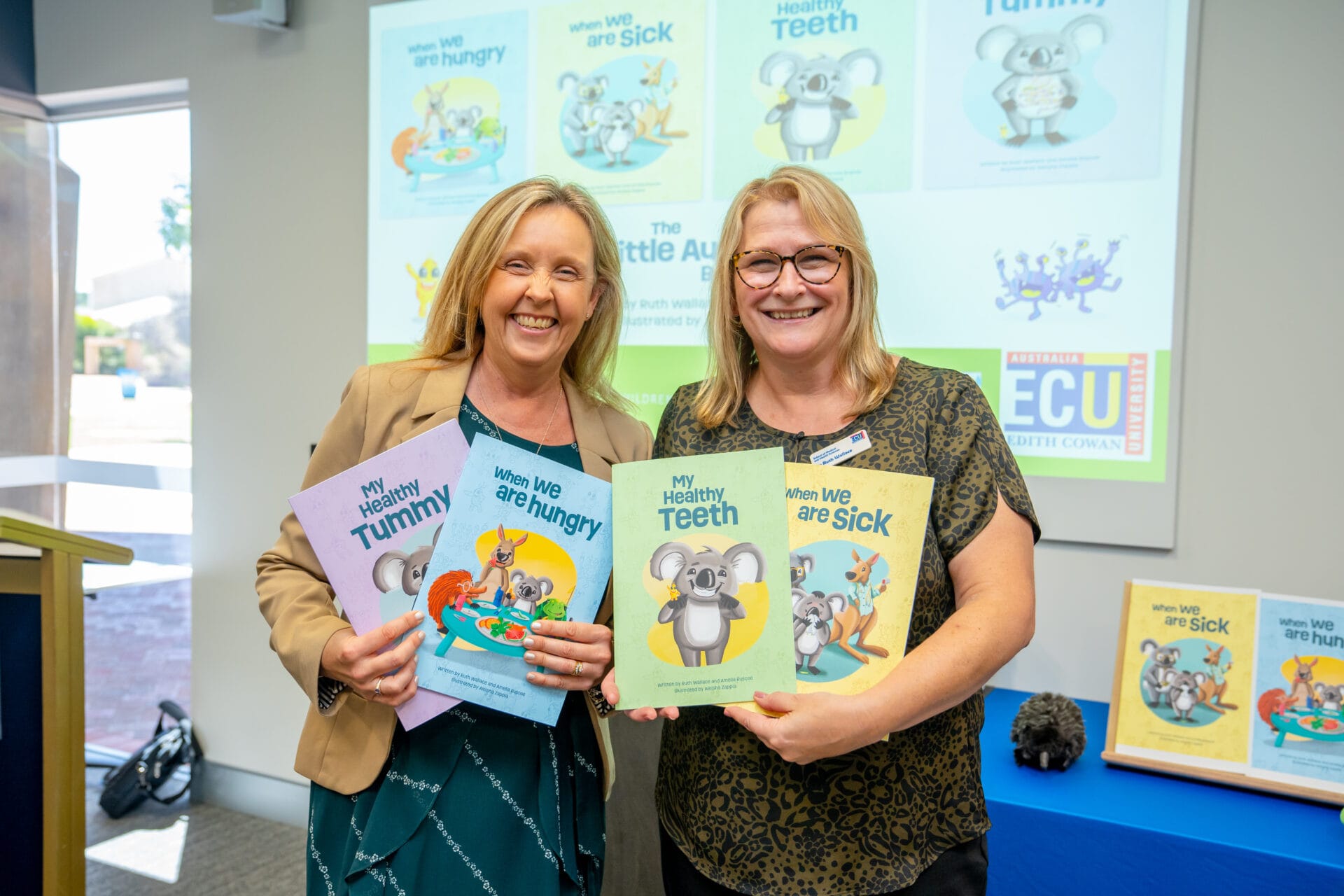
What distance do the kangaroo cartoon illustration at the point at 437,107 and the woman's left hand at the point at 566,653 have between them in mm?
2236

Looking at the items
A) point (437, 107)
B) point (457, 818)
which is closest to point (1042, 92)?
point (437, 107)

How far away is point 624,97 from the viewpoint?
106 inches

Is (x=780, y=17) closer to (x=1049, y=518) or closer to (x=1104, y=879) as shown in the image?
(x=1049, y=518)

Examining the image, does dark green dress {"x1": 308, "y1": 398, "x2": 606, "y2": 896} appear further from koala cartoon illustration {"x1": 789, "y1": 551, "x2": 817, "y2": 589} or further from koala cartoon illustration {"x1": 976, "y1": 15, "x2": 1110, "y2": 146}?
koala cartoon illustration {"x1": 976, "y1": 15, "x2": 1110, "y2": 146}

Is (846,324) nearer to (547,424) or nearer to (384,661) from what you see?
(547,424)

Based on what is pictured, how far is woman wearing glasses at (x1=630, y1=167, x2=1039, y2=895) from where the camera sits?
44.1 inches

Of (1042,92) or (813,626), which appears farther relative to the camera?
(1042,92)

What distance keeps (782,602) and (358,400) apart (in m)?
0.70

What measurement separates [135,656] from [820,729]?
4.04 m

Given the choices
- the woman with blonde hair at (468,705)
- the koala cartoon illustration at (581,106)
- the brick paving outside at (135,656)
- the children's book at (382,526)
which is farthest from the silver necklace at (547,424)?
the brick paving outside at (135,656)

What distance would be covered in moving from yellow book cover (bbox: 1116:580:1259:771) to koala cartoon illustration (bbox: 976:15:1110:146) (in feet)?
3.63

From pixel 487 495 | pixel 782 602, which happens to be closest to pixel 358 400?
pixel 487 495

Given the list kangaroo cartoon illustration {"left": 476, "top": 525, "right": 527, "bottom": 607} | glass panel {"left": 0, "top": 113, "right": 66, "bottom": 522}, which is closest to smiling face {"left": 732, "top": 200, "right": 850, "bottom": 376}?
kangaroo cartoon illustration {"left": 476, "top": 525, "right": 527, "bottom": 607}

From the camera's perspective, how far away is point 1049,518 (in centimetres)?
221
